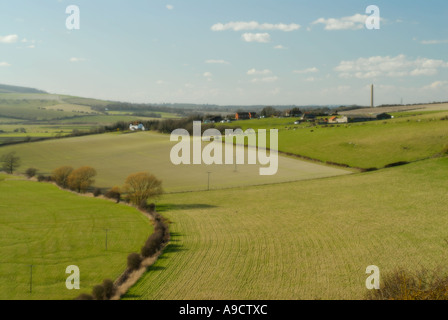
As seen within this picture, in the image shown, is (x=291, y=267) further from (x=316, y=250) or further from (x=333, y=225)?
(x=333, y=225)

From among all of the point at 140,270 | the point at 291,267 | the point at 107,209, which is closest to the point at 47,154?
the point at 107,209

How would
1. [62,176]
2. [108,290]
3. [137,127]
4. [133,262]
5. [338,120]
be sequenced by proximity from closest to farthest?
[108,290] < [133,262] < [62,176] < [338,120] < [137,127]

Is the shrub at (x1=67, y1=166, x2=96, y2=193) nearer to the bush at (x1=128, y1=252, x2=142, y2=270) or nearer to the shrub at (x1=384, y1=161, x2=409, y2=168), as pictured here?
the bush at (x1=128, y1=252, x2=142, y2=270)

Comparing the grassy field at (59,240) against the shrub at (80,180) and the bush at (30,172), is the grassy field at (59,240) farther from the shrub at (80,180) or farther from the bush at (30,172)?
the bush at (30,172)

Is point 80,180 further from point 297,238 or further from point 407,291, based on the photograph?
point 407,291

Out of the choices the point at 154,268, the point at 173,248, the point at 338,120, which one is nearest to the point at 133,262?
the point at 154,268

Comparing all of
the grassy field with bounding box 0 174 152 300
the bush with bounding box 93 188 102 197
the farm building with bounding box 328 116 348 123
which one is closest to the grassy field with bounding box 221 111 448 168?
the farm building with bounding box 328 116 348 123
